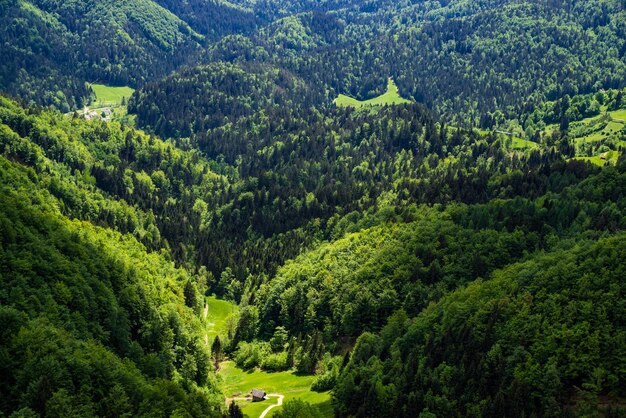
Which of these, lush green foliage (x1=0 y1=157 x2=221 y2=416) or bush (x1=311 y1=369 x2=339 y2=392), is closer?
lush green foliage (x1=0 y1=157 x2=221 y2=416)

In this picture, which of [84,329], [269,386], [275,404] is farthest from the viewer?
[269,386]

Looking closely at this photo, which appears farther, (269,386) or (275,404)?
(269,386)

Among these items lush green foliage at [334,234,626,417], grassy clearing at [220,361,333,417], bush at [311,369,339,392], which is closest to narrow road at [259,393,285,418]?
grassy clearing at [220,361,333,417]

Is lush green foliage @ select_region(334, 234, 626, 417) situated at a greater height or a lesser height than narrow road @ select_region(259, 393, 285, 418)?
greater

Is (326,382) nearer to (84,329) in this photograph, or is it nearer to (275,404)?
(275,404)

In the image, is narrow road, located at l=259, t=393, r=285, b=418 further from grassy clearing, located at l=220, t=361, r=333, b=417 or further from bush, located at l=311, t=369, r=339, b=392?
bush, located at l=311, t=369, r=339, b=392

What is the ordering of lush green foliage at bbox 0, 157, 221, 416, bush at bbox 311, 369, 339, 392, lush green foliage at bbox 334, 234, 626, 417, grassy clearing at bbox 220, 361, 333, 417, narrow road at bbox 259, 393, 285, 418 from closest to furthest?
lush green foliage at bbox 0, 157, 221, 416 < lush green foliage at bbox 334, 234, 626, 417 < narrow road at bbox 259, 393, 285, 418 < grassy clearing at bbox 220, 361, 333, 417 < bush at bbox 311, 369, 339, 392

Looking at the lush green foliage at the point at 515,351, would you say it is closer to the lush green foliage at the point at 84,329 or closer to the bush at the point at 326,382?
the bush at the point at 326,382

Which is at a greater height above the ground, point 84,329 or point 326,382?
point 84,329

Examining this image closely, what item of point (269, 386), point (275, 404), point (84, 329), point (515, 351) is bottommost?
point (269, 386)

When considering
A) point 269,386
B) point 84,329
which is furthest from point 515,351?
point 84,329
